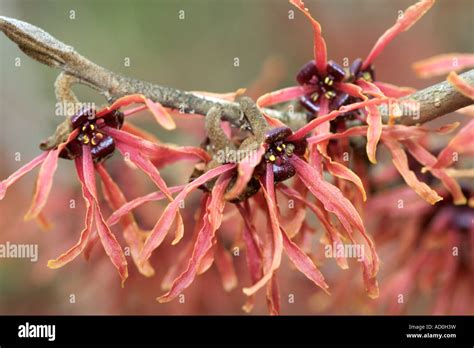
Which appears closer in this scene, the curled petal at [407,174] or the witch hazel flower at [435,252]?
the curled petal at [407,174]

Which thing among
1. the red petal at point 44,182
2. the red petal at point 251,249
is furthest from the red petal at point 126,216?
the red petal at point 251,249

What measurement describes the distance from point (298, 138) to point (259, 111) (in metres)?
0.11

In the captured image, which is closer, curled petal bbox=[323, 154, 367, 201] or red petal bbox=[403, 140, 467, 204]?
curled petal bbox=[323, 154, 367, 201]

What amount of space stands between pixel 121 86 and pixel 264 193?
430 mm

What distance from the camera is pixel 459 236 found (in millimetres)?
2348

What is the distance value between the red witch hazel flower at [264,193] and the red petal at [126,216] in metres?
0.11

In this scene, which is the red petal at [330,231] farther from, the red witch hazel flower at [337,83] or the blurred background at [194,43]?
the blurred background at [194,43]

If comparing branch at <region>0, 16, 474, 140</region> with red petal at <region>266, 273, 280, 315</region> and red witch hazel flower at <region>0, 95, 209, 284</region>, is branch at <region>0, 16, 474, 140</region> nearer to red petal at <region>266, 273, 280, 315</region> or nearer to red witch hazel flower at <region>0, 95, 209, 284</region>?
red witch hazel flower at <region>0, 95, 209, 284</region>

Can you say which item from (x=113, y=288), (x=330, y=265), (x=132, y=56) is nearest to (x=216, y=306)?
(x=113, y=288)

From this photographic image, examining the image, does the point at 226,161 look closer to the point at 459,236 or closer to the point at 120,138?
the point at 120,138

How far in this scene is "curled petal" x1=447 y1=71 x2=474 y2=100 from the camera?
1360 millimetres

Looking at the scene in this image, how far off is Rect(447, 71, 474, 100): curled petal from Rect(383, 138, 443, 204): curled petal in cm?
26

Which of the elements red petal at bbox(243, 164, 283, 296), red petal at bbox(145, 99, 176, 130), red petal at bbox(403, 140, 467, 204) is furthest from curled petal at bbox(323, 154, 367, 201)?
red petal at bbox(145, 99, 176, 130)

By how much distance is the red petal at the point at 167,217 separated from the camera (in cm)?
147
